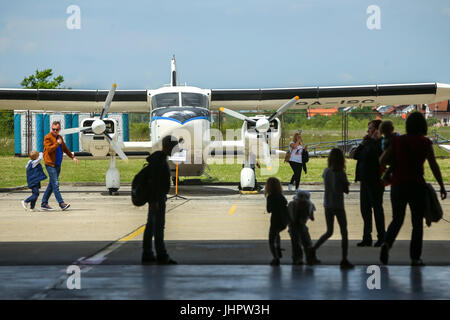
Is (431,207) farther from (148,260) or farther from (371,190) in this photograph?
(148,260)

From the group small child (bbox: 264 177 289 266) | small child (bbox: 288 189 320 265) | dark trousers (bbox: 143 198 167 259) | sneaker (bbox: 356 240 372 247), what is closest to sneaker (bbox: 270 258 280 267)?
small child (bbox: 264 177 289 266)

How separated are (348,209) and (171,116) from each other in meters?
5.98

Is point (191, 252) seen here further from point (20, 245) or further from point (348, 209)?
point (348, 209)

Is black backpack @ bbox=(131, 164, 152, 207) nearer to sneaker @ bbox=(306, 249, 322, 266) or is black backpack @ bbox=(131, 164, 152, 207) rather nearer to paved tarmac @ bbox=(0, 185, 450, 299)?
paved tarmac @ bbox=(0, 185, 450, 299)

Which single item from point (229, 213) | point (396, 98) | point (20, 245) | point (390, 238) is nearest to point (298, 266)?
point (390, 238)

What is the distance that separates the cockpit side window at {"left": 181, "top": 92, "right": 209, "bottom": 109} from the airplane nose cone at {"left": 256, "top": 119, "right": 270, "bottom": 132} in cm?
A: 165

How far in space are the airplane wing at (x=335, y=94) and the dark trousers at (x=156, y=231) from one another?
1384 centimetres

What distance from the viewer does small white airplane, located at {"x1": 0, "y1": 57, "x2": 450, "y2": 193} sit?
1797cm

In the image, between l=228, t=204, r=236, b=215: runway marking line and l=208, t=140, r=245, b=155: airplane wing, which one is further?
l=208, t=140, r=245, b=155: airplane wing

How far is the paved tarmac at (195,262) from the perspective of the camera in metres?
5.73

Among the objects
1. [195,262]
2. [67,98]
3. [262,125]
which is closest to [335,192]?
[195,262]

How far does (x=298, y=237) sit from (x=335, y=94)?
48.9ft

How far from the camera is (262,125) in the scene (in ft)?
61.7

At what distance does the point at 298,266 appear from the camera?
7.01 m
